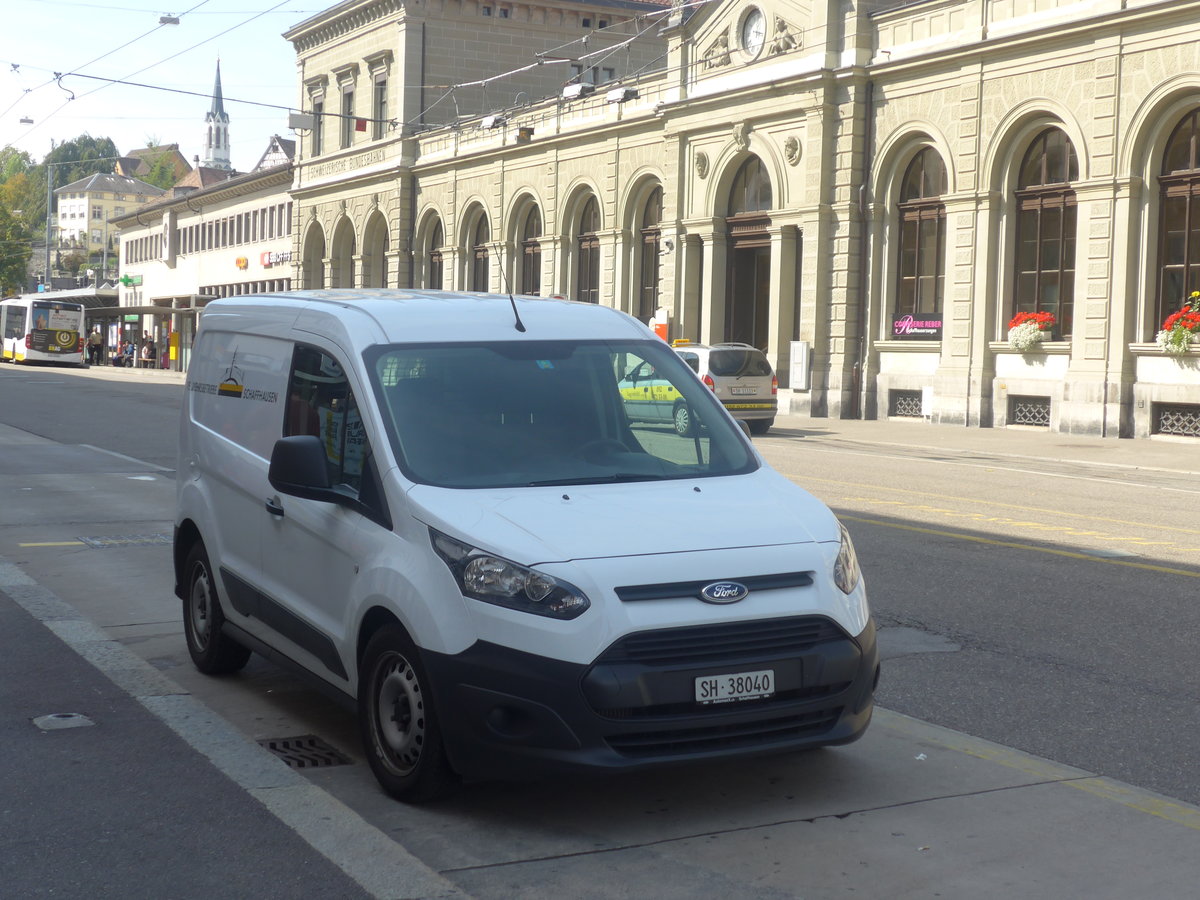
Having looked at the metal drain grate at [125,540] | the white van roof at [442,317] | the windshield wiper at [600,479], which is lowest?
the metal drain grate at [125,540]

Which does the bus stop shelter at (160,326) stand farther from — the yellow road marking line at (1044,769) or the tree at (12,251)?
the yellow road marking line at (1044,769)

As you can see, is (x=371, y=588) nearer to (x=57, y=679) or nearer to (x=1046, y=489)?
(x=57, y=679)

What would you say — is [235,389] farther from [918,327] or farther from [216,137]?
[216,137]

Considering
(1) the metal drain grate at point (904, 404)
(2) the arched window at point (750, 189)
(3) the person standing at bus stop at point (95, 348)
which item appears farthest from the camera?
(3) the person standing at bus stop at point (95, 348)

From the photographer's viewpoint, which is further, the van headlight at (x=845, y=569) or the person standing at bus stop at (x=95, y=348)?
the person standing at bus stop at (x=95, y=348)

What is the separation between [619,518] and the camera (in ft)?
16.6

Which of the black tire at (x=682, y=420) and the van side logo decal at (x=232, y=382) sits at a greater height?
the van side logo decal at (x=232, y=382)

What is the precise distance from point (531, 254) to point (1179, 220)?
2438 centimetres

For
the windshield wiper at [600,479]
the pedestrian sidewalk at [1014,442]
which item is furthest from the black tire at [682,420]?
the pedestrian sidewalk at [1014,442]

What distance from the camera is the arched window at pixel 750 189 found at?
120 ft

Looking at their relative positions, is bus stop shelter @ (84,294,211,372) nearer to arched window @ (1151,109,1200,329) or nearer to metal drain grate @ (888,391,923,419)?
metal drain grate @ (888,391,923,419)

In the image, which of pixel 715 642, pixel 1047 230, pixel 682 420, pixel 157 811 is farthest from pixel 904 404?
pixel 157 811

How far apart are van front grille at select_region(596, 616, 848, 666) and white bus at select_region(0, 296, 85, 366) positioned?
67.5 meters

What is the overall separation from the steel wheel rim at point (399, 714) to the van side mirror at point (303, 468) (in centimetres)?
74
